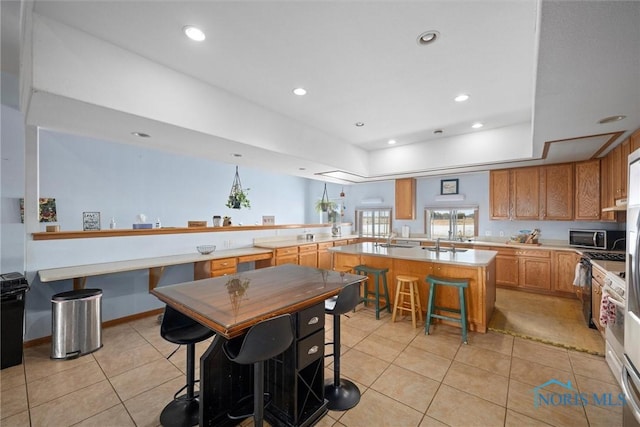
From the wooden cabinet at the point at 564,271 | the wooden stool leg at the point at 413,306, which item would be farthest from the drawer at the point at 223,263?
the wooden cabinet at the point at 564,271

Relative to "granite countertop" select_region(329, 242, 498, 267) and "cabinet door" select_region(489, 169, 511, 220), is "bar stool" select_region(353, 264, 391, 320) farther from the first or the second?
"cabinet door" select_region(489, 169, 511, 220)

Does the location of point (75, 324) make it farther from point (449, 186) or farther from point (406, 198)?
point (449, 186)

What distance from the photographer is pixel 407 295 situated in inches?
A: 152

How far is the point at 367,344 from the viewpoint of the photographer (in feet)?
9.70

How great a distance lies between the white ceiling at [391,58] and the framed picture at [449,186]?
7.55 feet

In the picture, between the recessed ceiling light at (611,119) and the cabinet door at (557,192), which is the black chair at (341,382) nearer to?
the recessed ceiling light at (611,119)

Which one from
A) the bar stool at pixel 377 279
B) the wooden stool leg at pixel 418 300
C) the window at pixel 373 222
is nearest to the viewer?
the wooden stool leg at pixel 418 300

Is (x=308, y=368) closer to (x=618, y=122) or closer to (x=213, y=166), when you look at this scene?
(x=618, y=122)

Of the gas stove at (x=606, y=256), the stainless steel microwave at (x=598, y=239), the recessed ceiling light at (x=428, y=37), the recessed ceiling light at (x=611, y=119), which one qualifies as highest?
the recessed ceiling light at (x=428, y=37)

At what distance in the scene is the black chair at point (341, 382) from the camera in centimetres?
201

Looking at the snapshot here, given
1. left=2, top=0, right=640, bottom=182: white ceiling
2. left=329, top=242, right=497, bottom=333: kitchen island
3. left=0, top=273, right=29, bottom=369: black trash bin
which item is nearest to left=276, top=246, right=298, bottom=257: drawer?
left=329, top=242, right=497, bottom=333: kitchen island

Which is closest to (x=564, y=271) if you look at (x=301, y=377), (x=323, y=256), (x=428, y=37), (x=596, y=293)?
(x=596, y=293)

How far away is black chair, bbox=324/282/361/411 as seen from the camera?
6.58ft

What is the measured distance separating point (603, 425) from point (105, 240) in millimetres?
5143
